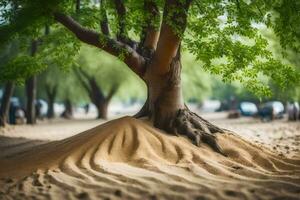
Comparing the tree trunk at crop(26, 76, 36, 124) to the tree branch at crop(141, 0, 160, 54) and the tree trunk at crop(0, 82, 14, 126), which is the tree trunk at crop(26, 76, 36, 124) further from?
the tree branch at crop(141, 0, 160, 54)

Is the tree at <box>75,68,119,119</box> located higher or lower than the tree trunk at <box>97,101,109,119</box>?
higher

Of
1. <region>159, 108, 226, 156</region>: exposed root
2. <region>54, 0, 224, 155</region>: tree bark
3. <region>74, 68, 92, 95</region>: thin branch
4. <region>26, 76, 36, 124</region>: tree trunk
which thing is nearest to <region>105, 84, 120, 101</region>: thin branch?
<region>74, 68, 92, 95</region>: thin branch

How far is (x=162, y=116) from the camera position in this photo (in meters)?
10.8

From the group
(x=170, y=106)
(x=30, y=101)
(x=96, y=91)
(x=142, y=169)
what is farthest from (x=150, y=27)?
(x=96, y=91)

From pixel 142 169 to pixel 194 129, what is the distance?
2.81 meters

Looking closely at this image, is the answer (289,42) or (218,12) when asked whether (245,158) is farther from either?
(218,12)

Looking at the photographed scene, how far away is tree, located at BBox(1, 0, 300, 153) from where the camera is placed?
9438 mm

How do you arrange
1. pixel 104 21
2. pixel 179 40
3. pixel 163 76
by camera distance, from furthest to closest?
pixel 104 21 < pixel 163 76 < pixel 179 40

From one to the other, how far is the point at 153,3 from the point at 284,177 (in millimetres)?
5944

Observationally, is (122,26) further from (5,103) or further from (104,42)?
(5,103)

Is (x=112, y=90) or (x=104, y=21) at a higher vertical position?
(x=104, y=21)

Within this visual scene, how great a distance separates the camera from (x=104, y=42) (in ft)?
34.6

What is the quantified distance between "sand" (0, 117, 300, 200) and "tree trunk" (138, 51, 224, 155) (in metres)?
0.38

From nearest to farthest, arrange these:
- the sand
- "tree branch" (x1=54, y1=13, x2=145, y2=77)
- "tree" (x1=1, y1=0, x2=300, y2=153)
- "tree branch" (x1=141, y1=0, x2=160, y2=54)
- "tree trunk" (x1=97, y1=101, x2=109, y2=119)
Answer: the sand → "tree" (x1=1, y1=0, x2=300, y2=153) → "tree branch" (x1=54, y1=13, x2=145, y2=77) → "tree branch" (x1=141, y1=0, x2=160, y2=54) → "tree trunk" (x1=97, y1=101, x2=109, y2=119)
